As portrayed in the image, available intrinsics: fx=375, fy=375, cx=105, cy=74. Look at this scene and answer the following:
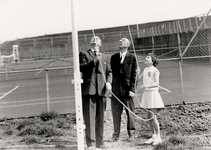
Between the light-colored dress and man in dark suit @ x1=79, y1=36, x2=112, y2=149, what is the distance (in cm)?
71

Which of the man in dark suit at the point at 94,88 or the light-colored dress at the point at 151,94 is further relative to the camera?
the light-colored dress at the point at 151,94

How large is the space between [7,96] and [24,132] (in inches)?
336

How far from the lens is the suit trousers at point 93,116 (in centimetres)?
638

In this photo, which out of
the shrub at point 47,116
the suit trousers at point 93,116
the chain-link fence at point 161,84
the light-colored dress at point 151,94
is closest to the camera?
the suit trousers at point 93,116

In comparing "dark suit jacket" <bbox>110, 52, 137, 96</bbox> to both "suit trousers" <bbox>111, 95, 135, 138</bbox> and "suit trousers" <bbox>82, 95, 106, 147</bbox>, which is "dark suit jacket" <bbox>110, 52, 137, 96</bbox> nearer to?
"suit trousers" <bbox>111, 95, 135, 138</bbox>

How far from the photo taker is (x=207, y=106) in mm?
9375

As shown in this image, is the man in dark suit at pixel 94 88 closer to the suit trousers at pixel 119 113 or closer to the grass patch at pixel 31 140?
the suit trousers at pixel 119 113

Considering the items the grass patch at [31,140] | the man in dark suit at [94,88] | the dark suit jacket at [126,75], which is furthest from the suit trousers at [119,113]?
the grass patch at [31,140]

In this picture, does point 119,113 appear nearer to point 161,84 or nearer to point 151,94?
point 151,94

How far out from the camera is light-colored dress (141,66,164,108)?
6.66m

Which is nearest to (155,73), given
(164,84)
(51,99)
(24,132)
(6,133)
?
(24,132)

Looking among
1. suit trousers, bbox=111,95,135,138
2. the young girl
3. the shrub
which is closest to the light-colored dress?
the young girl

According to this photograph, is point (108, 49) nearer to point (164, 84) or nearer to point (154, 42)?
point (154, 42)

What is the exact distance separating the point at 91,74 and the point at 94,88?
0.25 metres
